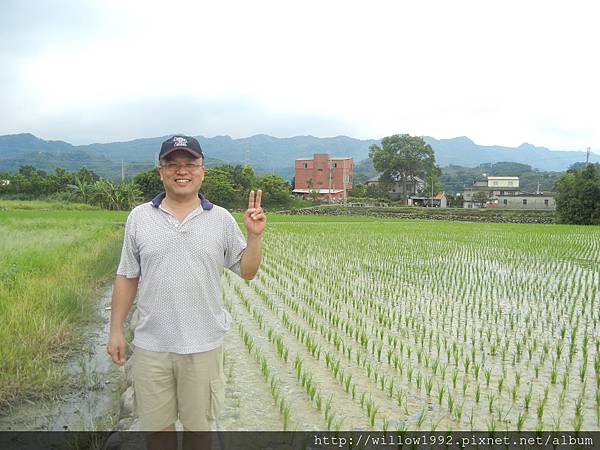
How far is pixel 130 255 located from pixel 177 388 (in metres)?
0.59

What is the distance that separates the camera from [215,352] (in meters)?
2.21

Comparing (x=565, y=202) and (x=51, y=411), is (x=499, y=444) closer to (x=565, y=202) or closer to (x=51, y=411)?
(x=51, y=411)

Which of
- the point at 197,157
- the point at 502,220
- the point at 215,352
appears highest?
the point at 197,157

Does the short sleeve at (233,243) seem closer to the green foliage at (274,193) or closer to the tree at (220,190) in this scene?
the tree at (220,190)

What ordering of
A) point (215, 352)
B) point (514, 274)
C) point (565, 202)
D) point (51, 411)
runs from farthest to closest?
point (565, 202) < point (514, 274) < point (51, 411) < point (215, 352)

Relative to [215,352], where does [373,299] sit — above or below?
below

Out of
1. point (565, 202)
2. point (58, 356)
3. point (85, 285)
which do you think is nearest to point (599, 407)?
point (58, 356)

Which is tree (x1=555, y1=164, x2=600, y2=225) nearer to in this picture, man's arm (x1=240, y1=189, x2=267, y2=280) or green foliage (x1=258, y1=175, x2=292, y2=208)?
green foliage (x1=258, y1=175, x2=292, y2=208)

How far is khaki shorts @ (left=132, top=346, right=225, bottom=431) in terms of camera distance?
2.15 metres

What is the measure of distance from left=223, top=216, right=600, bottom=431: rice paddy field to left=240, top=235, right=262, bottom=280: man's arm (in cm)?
114

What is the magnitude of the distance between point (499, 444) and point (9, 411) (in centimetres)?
309

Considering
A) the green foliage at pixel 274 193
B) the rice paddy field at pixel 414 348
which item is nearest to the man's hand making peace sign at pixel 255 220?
the rice paddy field at pixel 414 348

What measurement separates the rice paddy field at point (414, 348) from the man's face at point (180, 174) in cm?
151

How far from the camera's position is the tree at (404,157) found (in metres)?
51.2
